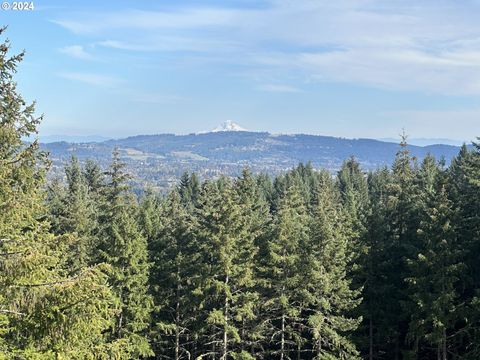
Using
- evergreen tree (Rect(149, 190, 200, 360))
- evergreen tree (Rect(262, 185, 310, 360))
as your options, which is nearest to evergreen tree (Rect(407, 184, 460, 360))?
evergreen tree (Rect(262, 185, 310, 360))

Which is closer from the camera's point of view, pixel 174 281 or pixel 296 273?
pixel 296 273

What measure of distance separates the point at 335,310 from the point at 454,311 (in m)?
7.71

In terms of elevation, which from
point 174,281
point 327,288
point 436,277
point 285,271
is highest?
point 436,277

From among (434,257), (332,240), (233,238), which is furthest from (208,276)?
(434,257)

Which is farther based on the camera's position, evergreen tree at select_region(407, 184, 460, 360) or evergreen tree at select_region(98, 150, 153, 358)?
evergreen tree at select_region(98, 150, 153, 358)

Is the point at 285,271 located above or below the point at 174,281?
above

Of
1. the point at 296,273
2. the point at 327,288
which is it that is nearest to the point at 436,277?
the point at 327,288

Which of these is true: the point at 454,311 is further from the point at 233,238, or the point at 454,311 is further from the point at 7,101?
the point at 7,101

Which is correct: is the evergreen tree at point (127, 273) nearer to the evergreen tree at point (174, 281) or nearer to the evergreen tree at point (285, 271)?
the evergreen tree at point (174, 281)

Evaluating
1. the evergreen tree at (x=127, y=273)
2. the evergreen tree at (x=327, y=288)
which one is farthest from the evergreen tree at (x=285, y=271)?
the evergreen tree at (x=127, y=273)

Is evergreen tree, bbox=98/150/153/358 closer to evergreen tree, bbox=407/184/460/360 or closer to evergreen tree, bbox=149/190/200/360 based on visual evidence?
evergreen tree, bbox=149/190/200/360

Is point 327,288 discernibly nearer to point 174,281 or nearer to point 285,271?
point 285,271

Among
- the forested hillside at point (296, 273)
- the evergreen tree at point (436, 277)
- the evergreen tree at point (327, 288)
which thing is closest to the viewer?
the evergreen tree at point (436, 277)

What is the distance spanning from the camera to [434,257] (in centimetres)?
2573
